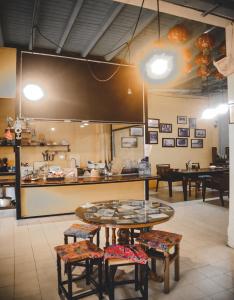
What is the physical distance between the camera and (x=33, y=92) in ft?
16.8

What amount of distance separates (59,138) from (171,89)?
435 cm

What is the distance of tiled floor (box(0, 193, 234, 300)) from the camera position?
2.55 m

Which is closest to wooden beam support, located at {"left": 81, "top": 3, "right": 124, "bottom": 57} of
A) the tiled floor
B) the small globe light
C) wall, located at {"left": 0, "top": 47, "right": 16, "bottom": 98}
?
the small globe light

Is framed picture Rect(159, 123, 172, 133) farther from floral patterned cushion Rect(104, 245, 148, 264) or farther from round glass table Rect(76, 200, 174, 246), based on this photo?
floral patterned cushion Rect(104, 245, 148, 264)

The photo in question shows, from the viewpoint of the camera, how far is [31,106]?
5102 mm

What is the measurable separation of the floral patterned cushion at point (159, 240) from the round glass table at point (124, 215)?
0.11m

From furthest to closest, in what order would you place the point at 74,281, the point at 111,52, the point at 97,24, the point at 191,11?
the point at 111,52 < the point at 97,24 < the point at 191,11 < the point at 74,281

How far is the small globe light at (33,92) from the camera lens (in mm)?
5062

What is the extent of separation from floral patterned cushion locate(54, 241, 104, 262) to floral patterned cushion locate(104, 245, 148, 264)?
12 cm

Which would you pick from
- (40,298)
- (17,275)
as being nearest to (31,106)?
(17,275)

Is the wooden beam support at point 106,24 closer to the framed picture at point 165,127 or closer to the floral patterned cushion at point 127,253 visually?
the floral patterned cushion at point 127,253

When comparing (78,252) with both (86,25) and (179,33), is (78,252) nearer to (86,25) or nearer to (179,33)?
(179,33)

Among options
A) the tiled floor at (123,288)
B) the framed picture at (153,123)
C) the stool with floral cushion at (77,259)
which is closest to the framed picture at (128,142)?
the framed picture at (153,123)

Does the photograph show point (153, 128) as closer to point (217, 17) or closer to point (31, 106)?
point (31, 106)
